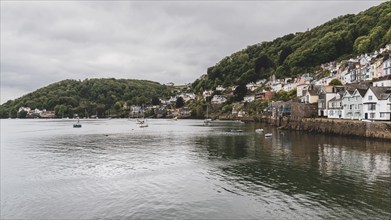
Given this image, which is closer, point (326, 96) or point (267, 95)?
point (326, 96)

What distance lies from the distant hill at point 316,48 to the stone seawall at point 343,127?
52.0 meters

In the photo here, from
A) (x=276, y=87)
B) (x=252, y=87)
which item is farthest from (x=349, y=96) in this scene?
(x=252, y=87)

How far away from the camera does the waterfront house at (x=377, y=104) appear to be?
37.2m

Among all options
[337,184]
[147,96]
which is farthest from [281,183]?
[147,96]

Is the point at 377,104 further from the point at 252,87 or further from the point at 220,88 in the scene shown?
the point at 220,88

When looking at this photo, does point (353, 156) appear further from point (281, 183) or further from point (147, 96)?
point (147, 96)

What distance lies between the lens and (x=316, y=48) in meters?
114

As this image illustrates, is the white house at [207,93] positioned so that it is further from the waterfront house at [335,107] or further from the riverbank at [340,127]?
the waterfront house at [335,107]

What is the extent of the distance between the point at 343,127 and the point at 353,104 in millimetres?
4245

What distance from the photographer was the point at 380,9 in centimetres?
11719

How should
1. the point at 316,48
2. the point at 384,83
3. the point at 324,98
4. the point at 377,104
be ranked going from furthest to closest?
the point at 316,48 → the point at 324,98 → the point at 384,83 → the point at 377,104

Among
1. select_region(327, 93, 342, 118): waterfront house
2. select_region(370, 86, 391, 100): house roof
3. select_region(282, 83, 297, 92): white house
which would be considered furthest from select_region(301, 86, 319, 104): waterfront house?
select_region(282, 83, 297, 92): white house

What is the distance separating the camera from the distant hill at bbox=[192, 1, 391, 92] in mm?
100094

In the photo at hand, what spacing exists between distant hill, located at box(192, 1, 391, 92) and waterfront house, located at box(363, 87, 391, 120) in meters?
55.4
